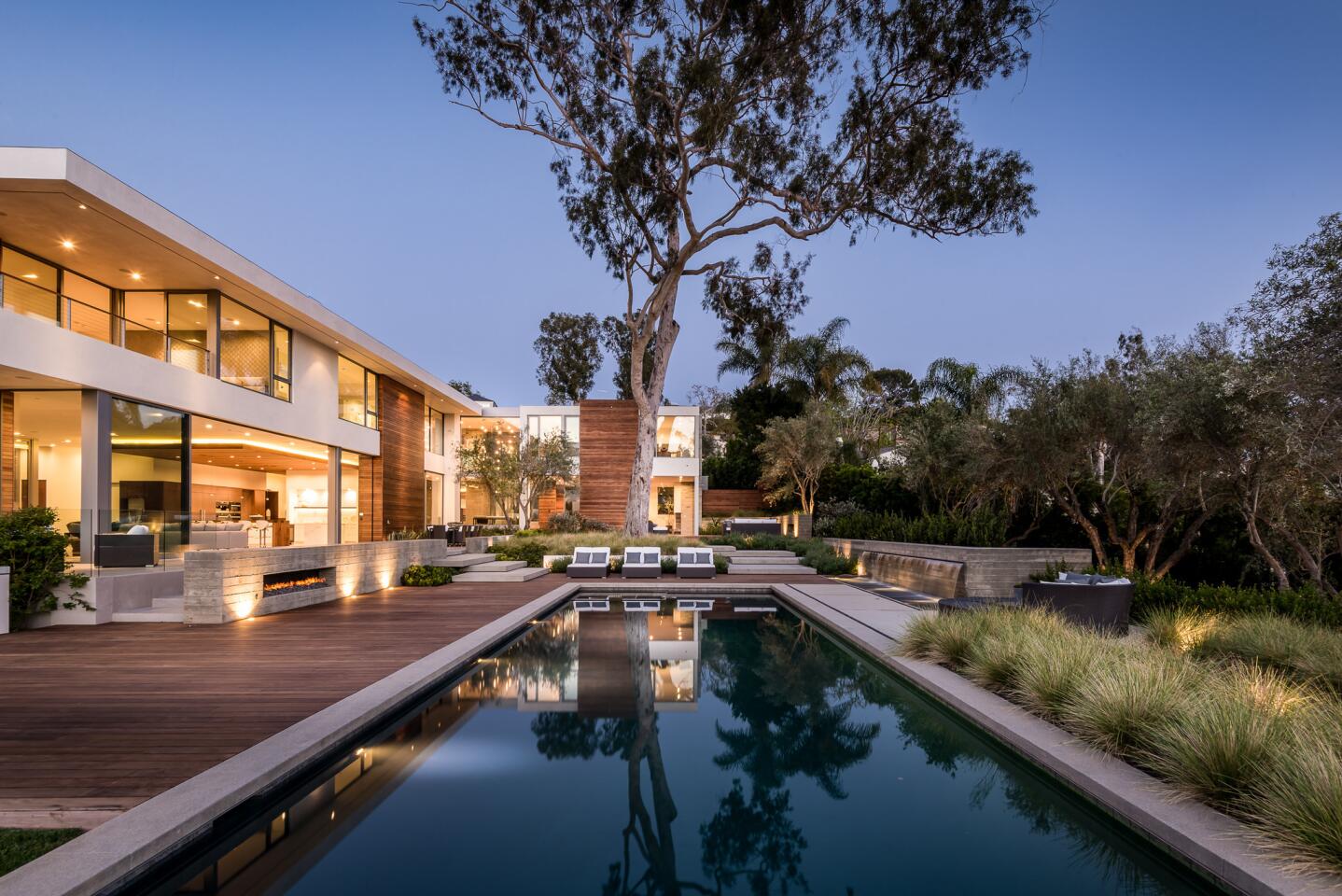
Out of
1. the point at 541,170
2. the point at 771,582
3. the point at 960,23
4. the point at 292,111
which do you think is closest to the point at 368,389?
the point at 771,582

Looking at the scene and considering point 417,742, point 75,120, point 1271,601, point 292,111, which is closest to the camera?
point 417,742

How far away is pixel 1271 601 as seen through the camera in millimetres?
6941

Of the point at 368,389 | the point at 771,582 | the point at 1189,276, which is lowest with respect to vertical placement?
the point at 771,582

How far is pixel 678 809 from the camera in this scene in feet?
12.9

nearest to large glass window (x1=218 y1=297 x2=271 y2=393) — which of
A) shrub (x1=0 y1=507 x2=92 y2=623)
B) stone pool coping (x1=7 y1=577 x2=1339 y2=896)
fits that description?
shrub (x1=0 y1=507 x2=92 y2=623)

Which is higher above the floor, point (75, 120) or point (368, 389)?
point (75, 120)

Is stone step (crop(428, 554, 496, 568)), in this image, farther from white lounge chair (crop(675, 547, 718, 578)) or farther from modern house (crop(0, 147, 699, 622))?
white lounge chair (crop(675, 547, 718, 578))

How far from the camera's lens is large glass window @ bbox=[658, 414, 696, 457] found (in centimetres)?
2777

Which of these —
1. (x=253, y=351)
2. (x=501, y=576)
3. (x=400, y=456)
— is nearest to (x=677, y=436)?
(x=400, y=456)

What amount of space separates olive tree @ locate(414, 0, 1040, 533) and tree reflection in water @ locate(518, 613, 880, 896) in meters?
12.3

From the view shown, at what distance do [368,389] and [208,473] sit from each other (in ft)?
16.4

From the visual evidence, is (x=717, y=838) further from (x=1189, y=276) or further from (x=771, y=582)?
(x=1189, y=276)

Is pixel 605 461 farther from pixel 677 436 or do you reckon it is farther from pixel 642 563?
pixel 642 563

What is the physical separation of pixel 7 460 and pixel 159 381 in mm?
2632
